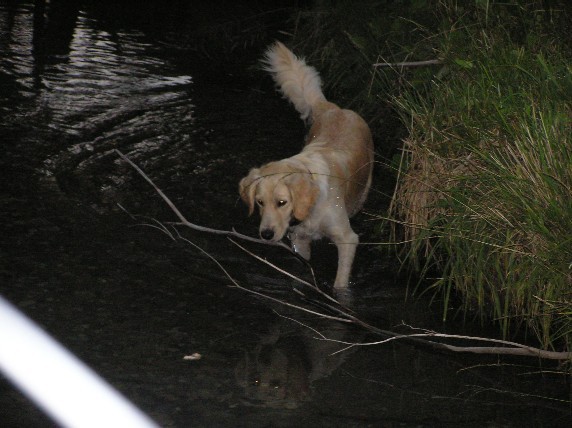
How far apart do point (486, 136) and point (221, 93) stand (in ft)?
15.5

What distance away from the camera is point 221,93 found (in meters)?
9.10

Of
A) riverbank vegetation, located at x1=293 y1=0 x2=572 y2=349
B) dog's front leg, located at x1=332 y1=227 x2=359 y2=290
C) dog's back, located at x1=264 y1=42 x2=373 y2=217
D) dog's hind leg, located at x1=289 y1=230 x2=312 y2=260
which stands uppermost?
riverbank vegetation, located at x1=293 y1=0 x2=572 y2=349

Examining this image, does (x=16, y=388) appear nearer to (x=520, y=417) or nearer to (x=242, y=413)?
(x=242, y=413)

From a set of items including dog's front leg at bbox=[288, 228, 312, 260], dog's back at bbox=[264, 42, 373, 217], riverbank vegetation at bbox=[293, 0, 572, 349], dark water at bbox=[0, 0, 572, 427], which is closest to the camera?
dark water at bbox=[0, 0, 572, 427]

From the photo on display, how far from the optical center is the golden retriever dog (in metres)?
5.08

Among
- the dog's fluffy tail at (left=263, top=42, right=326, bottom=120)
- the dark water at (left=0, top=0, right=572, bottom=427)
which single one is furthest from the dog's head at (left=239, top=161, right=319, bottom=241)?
the dog's fluffy tail at (left=263, top=42, right=326, bottom=120)

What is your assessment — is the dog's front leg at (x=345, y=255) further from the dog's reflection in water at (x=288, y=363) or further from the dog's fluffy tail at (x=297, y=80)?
the dog's fluffy tail at (x=297, y=80)

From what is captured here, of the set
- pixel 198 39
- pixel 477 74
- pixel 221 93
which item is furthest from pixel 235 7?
pixel 477 74

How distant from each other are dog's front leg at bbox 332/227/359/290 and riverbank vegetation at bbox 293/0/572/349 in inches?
12.4

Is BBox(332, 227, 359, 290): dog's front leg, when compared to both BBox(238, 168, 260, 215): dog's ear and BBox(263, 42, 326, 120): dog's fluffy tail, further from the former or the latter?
BBox(263, 42, 326, 120): dog's fluffy tail

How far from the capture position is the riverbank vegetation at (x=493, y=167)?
13.7 ft

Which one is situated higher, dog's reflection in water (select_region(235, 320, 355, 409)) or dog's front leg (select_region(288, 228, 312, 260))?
dog's reflection in water (select_region(235, 320, 355, 409))

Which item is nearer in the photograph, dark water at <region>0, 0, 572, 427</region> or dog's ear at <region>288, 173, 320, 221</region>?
dark water at <region>0, 0, 572, 427</region>

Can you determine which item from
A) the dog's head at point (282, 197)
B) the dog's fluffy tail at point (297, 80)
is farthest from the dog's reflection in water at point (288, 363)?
the dog's fluffy tail at point (297, 80)
